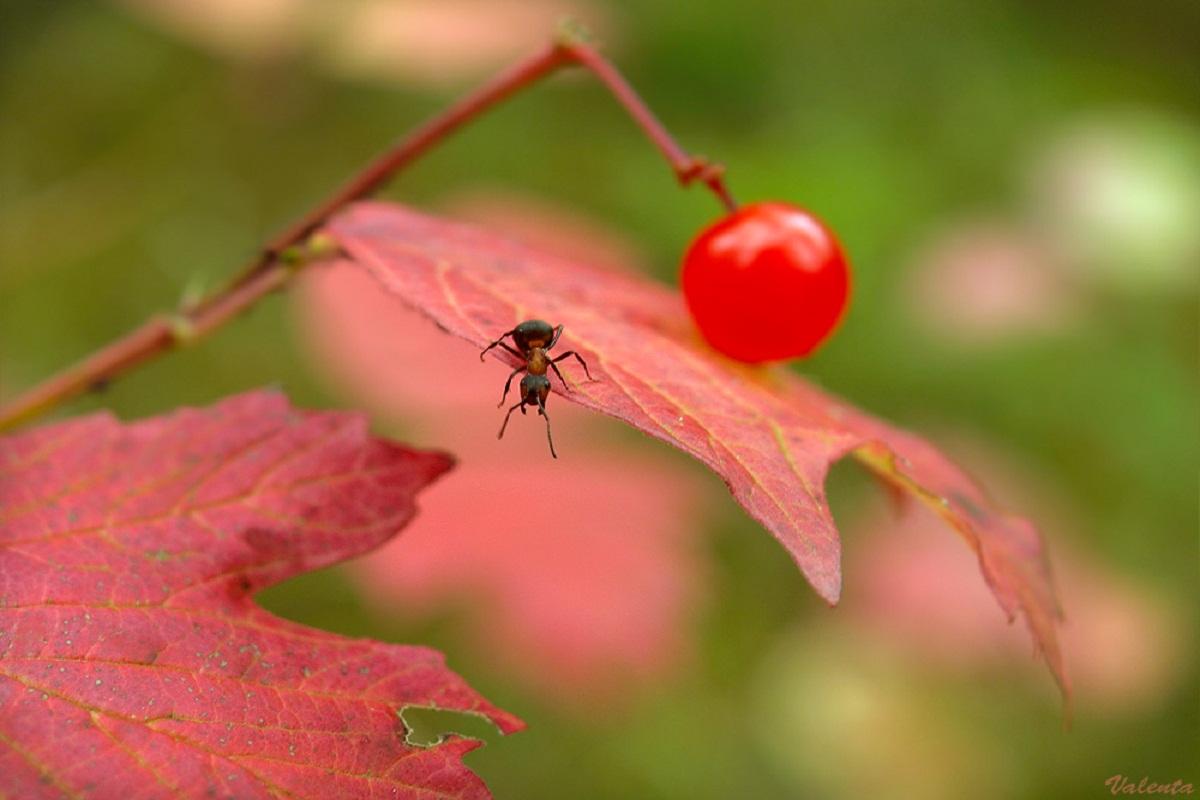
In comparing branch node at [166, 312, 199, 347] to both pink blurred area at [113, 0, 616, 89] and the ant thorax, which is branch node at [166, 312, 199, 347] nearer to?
the ant thorax

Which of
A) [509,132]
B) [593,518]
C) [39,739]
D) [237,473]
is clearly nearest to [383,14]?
[593,518]

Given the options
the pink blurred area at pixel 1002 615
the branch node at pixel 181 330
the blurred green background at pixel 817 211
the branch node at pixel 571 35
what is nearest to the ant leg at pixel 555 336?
the branch node at pixel 571 35

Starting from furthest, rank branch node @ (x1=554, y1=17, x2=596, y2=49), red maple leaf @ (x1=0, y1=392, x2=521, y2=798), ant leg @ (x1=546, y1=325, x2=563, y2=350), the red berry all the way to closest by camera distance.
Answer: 1. branch node @ (x1=554, y1=17, x2=596, y2=49)
2. the red berry
3. ant leg @ (x1=546, y1=325, x2=563, y2=350)
4. red maple leaf @ (x1=0, y1=392, x2=521, y2=798)

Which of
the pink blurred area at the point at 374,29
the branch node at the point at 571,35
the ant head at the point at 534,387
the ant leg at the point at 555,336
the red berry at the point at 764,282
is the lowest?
the ant head at the point at 534,387

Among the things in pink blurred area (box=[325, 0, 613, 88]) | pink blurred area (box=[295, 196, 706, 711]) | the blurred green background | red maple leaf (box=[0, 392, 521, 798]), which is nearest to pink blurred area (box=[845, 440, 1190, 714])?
the blurred green background

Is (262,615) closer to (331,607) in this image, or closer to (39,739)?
(39,739)

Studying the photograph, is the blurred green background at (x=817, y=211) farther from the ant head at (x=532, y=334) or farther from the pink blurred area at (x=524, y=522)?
the ant head at (x=532, y=334)
